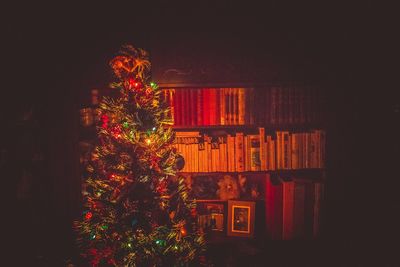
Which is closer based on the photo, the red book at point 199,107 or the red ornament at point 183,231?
the red ornament at point 183,231

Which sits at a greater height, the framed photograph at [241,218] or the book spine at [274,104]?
the book spine at [274,104]

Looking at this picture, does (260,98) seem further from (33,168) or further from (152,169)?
(33,168)

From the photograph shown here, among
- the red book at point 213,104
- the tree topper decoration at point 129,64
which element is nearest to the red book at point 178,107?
the red book at point 213,104

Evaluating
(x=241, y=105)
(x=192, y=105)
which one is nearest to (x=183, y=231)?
(x=192, y=105)

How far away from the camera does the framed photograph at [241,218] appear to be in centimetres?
265

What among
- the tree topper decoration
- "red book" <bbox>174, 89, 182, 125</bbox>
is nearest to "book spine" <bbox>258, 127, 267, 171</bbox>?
"red book" <bbox>174, 89, 182, 125</bbox>

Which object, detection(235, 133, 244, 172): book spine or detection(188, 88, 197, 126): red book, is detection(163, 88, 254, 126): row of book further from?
detection(235, 133, 244, 172): book spine

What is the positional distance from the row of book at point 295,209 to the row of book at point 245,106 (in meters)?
0.54

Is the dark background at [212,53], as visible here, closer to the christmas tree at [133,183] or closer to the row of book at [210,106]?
the row of book at [210,106]

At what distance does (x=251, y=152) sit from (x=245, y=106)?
0.39 metres

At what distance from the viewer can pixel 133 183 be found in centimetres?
216

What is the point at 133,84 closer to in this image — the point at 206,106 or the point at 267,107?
the point at 206,106

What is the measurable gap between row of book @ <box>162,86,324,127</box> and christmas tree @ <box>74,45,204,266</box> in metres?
0.34

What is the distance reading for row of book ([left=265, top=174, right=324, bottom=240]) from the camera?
2537 mm
